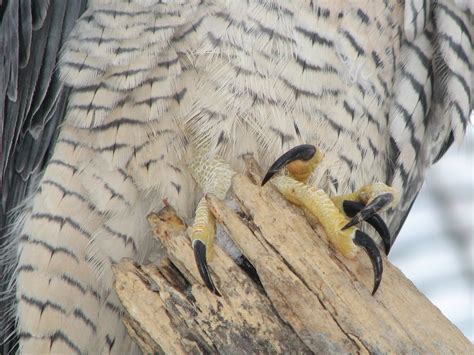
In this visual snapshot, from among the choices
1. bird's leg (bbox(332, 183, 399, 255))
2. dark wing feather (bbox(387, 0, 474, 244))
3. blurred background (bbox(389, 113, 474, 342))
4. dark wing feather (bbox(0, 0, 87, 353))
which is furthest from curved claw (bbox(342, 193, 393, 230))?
blurred background (bbox(389, 113, 474, 342))

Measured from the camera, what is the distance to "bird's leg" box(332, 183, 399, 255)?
258 centimetres

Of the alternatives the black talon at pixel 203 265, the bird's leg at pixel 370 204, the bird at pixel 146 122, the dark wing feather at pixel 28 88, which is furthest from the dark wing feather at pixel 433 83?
the dark wing feather at pixel 28 88

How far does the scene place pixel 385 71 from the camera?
3047 millimetres

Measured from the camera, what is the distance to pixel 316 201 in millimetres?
2658

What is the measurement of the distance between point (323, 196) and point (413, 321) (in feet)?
1.62

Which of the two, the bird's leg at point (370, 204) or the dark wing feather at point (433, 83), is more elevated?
the dark wing feather at point (433, 83)

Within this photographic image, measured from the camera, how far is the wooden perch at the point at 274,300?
2.41 m

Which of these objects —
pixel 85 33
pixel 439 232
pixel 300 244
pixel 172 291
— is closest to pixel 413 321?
pixel 300 244

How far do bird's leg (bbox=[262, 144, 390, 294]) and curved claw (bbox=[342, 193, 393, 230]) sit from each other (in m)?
0.03

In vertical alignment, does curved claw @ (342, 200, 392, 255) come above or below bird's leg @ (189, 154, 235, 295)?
above

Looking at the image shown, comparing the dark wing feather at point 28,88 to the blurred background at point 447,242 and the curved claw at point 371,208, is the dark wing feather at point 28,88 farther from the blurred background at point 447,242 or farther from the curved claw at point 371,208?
the blurred background at point 447,242

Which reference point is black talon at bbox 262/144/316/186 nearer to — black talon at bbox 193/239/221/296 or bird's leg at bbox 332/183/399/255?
bird's leg at bbox 332/183/399/255

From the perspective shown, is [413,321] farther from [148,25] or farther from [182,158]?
[148,25]

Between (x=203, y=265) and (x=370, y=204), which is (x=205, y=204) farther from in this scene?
(x=370, y=204)
